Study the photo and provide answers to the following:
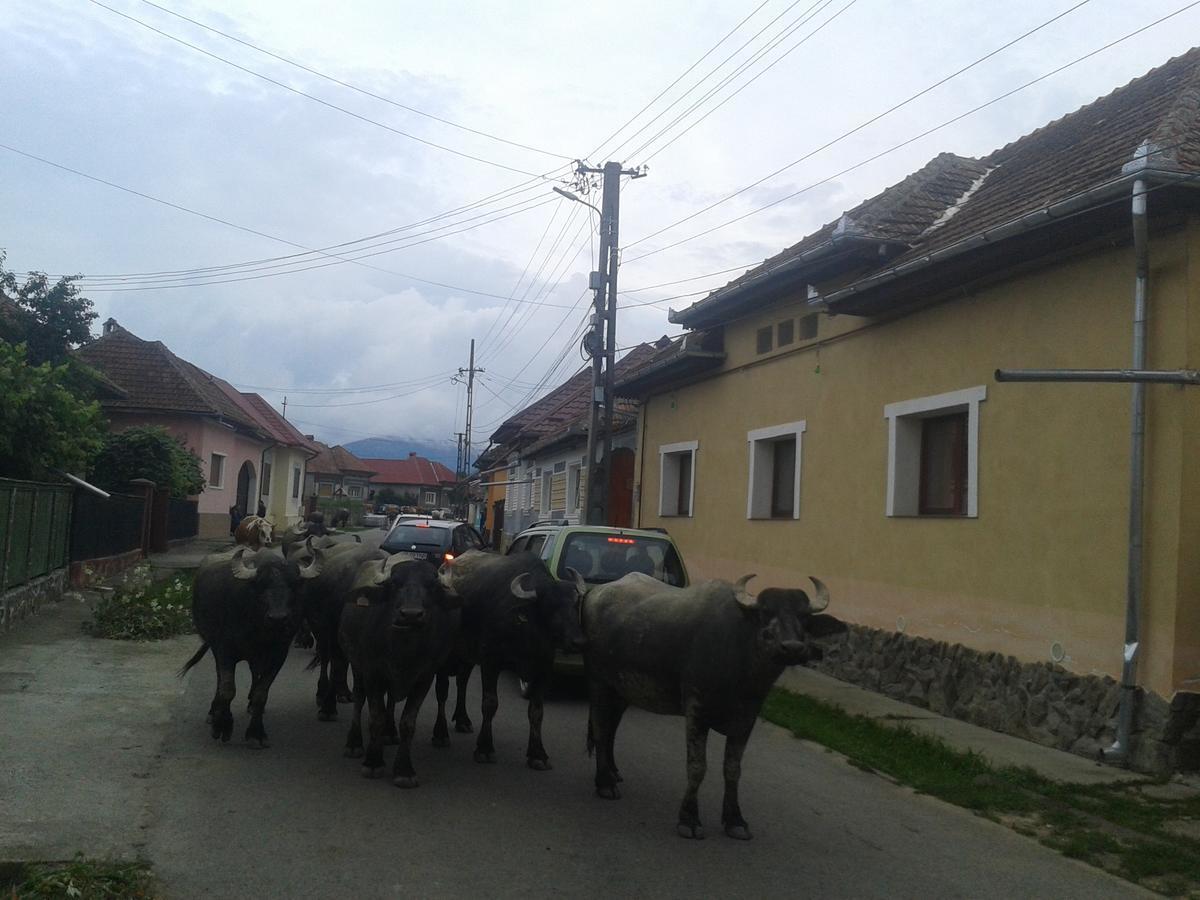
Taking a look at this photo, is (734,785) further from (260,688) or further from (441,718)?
(260,688)

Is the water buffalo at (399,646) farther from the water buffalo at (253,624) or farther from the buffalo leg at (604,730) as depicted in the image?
the buffalo leg at (604,730)

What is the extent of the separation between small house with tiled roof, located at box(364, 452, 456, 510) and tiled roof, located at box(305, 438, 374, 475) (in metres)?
13.3

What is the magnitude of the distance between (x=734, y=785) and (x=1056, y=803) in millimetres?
2838

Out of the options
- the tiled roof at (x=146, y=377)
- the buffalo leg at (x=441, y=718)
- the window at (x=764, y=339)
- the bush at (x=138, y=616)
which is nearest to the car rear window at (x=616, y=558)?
the buffalo leg at (x=441, y=718)

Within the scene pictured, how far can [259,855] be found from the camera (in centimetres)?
560

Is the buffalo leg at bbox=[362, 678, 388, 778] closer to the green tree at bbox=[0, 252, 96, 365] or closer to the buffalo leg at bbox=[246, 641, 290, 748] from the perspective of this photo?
the buffalo leg at bbox=[246, 641, 290, 748]

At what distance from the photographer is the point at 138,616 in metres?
13.8

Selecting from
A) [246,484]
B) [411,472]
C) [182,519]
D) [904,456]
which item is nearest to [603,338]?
[904,456]

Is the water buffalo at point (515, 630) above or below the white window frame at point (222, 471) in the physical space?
below

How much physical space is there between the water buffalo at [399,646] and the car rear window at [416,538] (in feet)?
29.9

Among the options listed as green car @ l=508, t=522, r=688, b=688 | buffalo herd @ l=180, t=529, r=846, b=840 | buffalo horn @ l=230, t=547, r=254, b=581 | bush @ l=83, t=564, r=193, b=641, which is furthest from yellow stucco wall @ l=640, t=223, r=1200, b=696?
bush @ l=83, t=564, r=193, b=641

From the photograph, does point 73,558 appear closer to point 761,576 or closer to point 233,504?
point 761,576

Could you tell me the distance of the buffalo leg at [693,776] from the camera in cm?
636

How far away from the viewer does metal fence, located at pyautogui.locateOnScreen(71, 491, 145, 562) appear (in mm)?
17578
